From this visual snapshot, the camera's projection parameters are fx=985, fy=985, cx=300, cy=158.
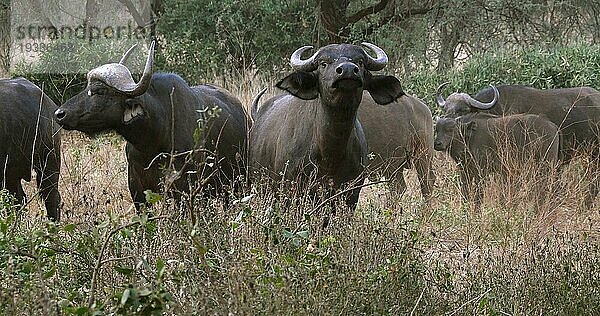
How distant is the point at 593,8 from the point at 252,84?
855 cm

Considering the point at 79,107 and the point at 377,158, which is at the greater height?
the point at 79,107

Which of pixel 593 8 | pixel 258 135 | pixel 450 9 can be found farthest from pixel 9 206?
pixel 593 8

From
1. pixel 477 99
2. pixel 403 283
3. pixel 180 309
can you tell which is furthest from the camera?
pixel 477 99

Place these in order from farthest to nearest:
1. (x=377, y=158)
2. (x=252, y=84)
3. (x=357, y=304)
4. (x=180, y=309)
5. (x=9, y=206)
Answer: (x=252, y=84), (x=377, y=158), (x=9, y=206), (x=357, y=304), (x=180, y=309)

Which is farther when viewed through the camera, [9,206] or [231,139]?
[231,139]

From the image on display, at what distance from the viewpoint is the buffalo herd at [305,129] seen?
25.9 feet

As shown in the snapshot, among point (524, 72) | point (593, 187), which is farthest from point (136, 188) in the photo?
point (524, 72)

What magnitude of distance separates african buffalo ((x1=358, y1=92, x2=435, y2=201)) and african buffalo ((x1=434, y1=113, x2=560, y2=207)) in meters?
0.40

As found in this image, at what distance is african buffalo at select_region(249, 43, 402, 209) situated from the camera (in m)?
7.55

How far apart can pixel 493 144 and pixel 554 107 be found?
157 centimetres

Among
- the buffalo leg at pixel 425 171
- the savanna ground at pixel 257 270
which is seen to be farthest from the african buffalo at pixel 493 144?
the savanna ground at pixel 257 270

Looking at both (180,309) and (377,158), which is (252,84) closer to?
(377,158)

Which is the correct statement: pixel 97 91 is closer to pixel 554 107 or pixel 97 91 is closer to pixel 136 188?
pixel 136 188

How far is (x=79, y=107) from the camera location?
7.95 metres
